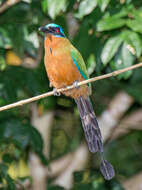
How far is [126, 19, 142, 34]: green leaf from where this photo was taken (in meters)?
3.22

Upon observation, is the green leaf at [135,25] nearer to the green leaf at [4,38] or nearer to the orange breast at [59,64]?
the orange breast at [59,64]

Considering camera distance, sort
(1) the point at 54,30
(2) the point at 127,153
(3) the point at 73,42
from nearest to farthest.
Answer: (1) the point at 54,30 < (3) the point at 73,42 < (2) the point at 127,153

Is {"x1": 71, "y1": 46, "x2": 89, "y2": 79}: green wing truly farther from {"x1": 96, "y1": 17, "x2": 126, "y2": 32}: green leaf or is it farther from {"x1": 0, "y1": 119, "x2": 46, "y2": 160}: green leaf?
{"x1": 0, "y1": 119, "x2": 46, "y2": 160}: green leaf

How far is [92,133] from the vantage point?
3.40 metres

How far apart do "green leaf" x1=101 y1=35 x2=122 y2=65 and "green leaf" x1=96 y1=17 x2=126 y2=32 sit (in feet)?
0.32

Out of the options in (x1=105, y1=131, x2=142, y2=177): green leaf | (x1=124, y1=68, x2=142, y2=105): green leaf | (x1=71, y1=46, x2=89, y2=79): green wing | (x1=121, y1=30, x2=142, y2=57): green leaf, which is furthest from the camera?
(x1=105, y1=131, x2=142, y2=177): green leaf

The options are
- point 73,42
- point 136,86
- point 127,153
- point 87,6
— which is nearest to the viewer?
point 87,6

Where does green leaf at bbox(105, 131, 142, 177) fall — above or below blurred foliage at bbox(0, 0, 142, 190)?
below

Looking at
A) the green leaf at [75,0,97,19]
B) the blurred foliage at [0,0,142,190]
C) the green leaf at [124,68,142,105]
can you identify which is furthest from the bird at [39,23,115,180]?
the green leaf at [124,68,142,105]

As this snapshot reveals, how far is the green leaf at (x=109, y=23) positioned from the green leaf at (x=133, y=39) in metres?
0.08

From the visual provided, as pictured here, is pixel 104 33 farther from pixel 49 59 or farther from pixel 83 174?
pixel 83 174

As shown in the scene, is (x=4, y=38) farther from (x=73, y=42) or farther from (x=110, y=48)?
(x=110, y=48)

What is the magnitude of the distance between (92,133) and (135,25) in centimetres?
98

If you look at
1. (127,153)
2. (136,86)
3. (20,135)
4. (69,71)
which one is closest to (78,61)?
(69,71)
